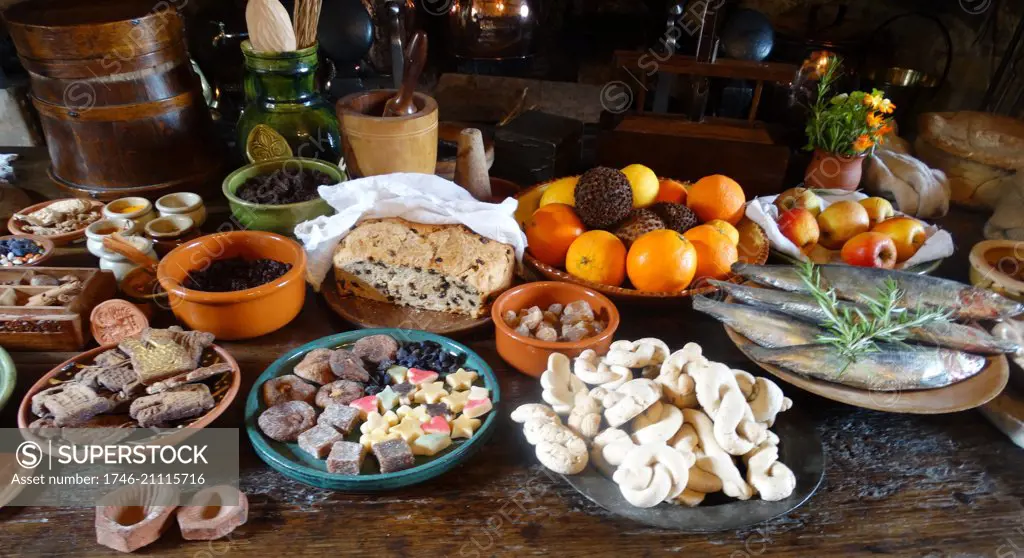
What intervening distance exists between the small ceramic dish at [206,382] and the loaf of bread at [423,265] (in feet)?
0.91

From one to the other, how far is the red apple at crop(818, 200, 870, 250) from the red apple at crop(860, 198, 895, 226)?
0.11 feet

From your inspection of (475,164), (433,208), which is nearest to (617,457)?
(433,208)

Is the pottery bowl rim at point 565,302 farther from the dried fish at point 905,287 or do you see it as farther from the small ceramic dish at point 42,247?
the small ceramic dish at point 42,247

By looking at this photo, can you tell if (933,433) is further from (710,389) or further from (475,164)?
(475,164)

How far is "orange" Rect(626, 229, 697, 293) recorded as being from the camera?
1.02 meters

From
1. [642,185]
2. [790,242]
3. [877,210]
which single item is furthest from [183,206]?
[877,210]

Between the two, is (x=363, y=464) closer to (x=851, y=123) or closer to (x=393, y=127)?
(x=393, y=127)

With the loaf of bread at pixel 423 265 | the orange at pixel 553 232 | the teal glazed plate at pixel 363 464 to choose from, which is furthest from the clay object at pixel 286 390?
the orange at pixel 553 232

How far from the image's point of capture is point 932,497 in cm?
80

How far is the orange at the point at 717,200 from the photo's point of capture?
120 cm

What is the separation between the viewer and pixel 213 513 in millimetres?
739

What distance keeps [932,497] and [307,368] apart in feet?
2.85

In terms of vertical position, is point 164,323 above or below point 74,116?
below

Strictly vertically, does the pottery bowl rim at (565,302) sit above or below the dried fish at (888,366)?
below
